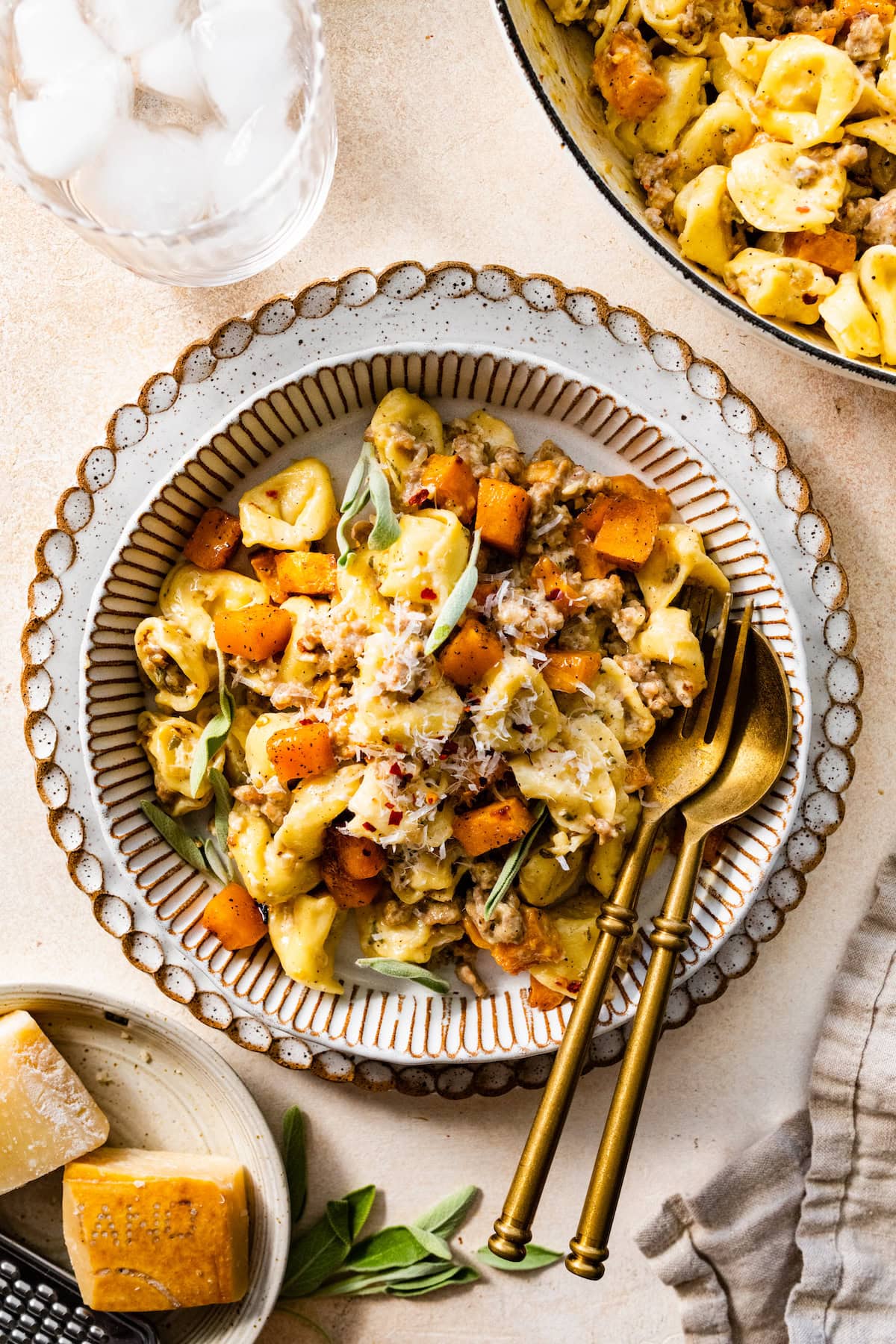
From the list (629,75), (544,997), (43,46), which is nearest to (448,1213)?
(544,997)

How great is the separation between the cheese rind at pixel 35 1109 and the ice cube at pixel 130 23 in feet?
7.43

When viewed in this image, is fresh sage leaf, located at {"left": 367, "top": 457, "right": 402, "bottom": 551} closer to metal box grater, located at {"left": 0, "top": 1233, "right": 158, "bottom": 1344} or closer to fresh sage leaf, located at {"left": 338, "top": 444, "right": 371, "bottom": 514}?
fresh sage leaf, located at {"left": 338, "top": 444, "right": 371, "bottom": 514}

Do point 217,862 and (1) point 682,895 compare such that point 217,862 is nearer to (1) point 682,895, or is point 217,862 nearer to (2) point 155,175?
(1) point 682,895

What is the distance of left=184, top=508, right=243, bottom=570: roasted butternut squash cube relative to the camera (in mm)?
2363

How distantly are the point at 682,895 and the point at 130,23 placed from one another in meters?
2.31

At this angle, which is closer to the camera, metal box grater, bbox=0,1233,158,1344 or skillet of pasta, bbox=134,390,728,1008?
skillet of pasta, bbox=134,390,728,1008

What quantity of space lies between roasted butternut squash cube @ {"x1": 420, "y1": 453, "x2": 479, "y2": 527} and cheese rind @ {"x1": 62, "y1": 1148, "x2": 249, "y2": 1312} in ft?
5.43

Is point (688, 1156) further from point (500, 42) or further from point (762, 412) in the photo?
point (500, 42)

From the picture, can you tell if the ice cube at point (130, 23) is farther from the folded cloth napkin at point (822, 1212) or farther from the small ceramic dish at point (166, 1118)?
the folded cloth napkin at point (822, 1212)

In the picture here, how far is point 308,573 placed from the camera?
90.7 inches

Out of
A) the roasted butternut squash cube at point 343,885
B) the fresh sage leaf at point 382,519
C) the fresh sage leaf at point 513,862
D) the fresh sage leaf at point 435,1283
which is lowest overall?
the fresh sage leaf at point 435,1283

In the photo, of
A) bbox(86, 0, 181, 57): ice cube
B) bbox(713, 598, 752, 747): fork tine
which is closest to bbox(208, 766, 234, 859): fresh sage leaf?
bbox(713, 598, 752, 747): fork tine

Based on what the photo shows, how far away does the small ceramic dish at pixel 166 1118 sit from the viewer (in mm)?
2443

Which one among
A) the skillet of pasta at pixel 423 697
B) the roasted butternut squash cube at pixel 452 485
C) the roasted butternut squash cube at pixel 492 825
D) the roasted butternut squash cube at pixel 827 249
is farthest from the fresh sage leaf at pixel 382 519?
the roasted butternut squash cube at pixel 827 249
